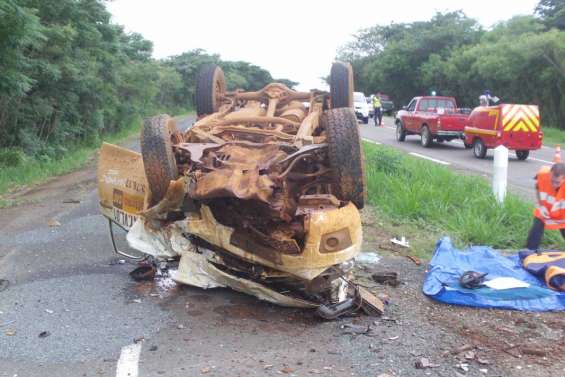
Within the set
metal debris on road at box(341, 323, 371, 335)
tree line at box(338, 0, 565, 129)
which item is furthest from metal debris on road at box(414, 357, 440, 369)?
tree line at box(338, 0, 565, 129)

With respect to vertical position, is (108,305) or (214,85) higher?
(214,85)

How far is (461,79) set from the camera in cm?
3559

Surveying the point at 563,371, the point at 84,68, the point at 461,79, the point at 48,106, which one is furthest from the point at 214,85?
the point at 461,79

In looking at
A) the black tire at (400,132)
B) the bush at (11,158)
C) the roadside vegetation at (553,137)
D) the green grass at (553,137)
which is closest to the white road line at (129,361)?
the bush at (11,158)

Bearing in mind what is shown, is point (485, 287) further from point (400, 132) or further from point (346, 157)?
point (400, 132)

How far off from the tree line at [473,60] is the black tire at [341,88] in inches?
782

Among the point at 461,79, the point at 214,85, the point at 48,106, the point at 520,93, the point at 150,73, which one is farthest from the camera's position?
the point at 461,79

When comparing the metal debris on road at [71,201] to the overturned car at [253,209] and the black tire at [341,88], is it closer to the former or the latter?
the overturned car at [253,209]

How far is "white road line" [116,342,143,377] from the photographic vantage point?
348 cm

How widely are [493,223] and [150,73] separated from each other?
21929 mm

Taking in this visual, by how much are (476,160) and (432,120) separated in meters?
3.08

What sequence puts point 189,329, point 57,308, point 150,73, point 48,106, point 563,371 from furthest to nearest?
point 150,73 → point 48,106 → point 57,308 → point 189,329 → point 563,371

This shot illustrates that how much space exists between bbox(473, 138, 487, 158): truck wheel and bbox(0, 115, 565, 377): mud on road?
35.1 ft

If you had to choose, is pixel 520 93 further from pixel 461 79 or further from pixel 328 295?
pixel 328 295
